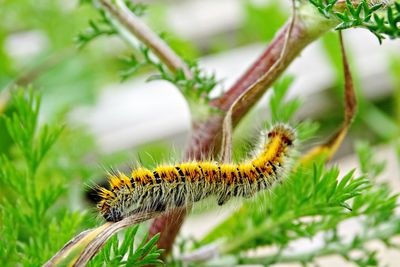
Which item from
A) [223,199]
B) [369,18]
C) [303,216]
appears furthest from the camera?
A: [303,216]

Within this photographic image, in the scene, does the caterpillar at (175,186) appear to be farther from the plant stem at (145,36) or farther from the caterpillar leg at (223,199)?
the plant stem at (145,36)

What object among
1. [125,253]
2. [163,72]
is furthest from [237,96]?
[125,253]

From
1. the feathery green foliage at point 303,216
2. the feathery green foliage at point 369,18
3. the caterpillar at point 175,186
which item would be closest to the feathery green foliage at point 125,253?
the caterpillar at point 175,186

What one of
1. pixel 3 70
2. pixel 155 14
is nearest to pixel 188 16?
pixel 155 14

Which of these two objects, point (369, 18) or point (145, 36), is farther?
point (145, 36)

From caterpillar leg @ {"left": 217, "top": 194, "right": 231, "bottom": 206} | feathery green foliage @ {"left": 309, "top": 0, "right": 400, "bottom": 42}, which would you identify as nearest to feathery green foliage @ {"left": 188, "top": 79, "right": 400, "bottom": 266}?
caterpillar leg @ {"left": 217, "top": 194, "right": 231, "bottom": 206}

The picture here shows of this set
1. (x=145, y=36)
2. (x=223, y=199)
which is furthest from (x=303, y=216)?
(x=145, y=36)

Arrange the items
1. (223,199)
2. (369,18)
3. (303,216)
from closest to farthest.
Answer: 1. (369,18)
2. (223,199)
3. (303,216)

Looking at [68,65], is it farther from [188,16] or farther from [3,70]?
[188,16]

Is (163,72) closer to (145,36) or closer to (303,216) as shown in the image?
(145,36)

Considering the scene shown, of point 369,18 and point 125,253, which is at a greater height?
point 369,18
